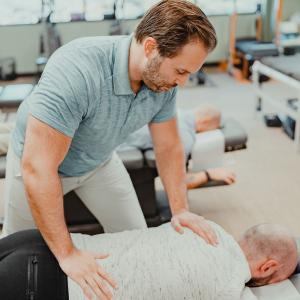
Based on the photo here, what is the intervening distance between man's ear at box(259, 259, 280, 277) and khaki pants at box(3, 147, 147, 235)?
0.49 m

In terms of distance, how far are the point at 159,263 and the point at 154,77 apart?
502 mm

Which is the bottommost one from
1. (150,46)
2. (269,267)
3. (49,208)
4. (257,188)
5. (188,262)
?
(257,188)

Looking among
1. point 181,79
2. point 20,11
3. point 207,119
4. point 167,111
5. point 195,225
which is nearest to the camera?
point 181,79

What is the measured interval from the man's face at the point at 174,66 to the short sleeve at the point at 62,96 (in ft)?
0.59

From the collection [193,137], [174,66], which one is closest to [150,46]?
[174,66]

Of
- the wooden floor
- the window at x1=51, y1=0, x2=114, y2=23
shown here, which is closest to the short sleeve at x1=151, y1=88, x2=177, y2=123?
the wooden floor

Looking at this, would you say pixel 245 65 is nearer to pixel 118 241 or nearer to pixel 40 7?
pixel 40 7

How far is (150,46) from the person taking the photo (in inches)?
44.2

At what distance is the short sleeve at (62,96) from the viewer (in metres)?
1.10

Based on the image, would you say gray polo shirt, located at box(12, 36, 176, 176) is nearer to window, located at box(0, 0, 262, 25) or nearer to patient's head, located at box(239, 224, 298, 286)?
patient's head, located at box(239, 224, 298, 286)

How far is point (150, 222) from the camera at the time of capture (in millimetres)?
2283

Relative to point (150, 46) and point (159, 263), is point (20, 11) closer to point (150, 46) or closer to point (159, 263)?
point (150, 46)

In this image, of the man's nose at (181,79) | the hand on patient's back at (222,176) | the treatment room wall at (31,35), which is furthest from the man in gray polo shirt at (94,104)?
the treatment room wall at (31,35)

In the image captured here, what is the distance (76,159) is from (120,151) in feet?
2.34
